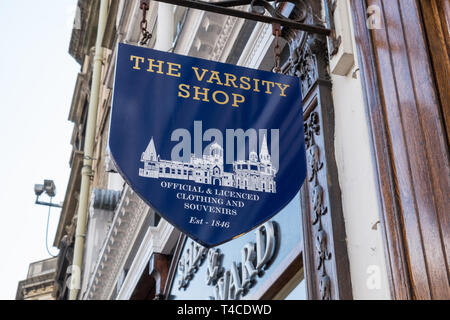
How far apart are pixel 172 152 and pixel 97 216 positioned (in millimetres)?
9788

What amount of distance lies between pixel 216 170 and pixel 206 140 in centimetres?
19

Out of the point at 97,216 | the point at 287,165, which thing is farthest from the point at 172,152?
the point at 97,216

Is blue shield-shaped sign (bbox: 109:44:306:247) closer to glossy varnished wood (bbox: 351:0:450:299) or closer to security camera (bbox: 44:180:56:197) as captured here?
glossy varnished wood (bbox: 351:0:450:299)

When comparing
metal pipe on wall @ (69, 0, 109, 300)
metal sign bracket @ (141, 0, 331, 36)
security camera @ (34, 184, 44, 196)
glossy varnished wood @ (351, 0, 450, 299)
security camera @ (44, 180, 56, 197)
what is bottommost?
glossy varnished wood @ (351, 0, 450, 299)

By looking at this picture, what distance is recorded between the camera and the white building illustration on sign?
3.55 m

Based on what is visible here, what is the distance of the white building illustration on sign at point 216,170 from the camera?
3.55 m

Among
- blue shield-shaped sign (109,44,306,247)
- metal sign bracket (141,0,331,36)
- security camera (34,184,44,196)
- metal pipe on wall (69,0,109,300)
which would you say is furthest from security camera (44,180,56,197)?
blue shield-shaped sign (109,44,306,247)

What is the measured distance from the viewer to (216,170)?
3.68 metres

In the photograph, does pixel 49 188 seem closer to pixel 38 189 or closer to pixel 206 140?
pixel 38 189

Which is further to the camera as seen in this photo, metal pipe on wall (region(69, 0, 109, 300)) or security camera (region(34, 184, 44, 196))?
security camera (region(34, 184, 44, 196))

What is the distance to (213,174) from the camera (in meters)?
3.65

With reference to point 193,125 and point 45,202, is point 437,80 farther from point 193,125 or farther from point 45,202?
point 45,202

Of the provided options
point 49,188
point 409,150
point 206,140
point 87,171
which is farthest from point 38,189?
point 409,150

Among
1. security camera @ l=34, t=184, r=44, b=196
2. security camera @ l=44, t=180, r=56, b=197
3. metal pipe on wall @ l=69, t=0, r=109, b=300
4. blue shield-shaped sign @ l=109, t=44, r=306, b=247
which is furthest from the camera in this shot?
security camera @ l=34, t=184, r=44, b=196
